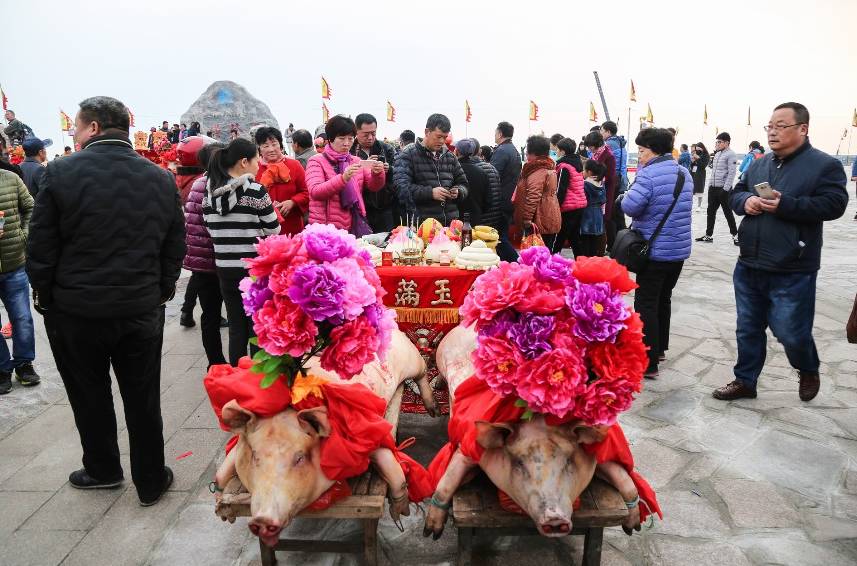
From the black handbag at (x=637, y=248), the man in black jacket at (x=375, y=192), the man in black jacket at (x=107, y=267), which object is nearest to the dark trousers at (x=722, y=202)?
the man in black jacket at (x=375, y=192)

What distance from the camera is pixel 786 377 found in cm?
468

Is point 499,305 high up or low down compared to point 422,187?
down

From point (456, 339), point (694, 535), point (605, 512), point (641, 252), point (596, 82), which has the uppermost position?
point (596, 82)

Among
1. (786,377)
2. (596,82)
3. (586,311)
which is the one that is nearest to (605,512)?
(586,311)

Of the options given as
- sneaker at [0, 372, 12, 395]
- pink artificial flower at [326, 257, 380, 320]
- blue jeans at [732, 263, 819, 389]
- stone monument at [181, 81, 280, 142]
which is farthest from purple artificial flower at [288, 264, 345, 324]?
stone monument at [181, 81, 280, 142]

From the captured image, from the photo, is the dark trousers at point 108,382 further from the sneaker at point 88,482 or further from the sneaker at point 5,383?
the sneaker at point 5,383

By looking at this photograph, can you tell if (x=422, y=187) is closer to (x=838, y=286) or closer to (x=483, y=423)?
(x=483, y=423)

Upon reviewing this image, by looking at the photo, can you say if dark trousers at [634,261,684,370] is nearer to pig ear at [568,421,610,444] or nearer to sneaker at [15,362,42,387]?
pig ear at [568,421,610,444]

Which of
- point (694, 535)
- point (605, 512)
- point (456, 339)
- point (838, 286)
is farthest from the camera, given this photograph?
point (838, 286)

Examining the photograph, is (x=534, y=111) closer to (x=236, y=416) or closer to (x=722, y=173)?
(x=722, y=173)

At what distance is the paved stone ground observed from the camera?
8.81 ft

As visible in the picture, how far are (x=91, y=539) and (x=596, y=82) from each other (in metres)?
52.8

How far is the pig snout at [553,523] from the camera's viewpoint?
6.53 ft

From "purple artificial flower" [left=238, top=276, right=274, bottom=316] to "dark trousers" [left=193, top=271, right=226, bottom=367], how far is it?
221cm
